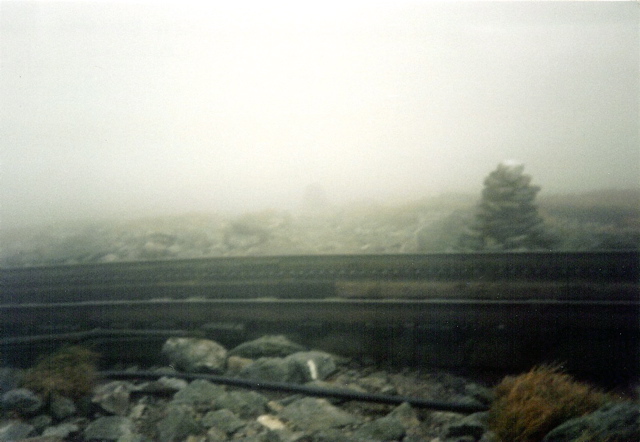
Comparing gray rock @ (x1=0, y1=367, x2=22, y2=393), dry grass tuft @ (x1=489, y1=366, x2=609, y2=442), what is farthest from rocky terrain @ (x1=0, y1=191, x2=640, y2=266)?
gray rock @ (x1=0, y1=367, x2=22, y2=393)

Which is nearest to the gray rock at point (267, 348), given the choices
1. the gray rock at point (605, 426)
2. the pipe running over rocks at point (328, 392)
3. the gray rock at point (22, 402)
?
the pipe running over rocks at point (328, 392)

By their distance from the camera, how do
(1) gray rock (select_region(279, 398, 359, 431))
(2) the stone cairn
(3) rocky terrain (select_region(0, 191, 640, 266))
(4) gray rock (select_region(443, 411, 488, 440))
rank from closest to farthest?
(4) gray rock (select_region(443, 411, 488, 440)) → (1) gray rock (select_region(279, 398, 359, 431)) → (2) the stone cairn → (3) rocky terrain (select_region(0, 191, 640, 266))

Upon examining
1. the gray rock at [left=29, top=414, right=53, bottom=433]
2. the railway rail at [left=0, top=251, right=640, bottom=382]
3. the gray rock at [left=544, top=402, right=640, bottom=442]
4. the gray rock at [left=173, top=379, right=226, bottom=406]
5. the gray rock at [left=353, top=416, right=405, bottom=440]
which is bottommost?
the gray rock at [left=29, top=414, right=53, bottom=433]

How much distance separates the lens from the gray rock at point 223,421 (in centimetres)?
330

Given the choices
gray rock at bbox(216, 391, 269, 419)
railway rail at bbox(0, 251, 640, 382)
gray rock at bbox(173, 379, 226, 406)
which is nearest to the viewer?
gray rock at bbox(216, 391, 269, 419)

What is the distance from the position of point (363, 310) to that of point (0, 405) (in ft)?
11.2

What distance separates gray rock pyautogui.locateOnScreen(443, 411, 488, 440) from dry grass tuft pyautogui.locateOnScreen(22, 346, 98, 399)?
10.4ft

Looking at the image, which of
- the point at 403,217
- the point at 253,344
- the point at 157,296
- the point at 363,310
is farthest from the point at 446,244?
the point at 157,296

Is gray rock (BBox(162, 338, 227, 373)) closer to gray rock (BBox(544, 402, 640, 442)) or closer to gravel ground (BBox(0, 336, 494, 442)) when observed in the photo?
gravel ground (BBox(0, 336, 494, 442))

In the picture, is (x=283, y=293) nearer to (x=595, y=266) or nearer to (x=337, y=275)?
(x=337, y=275)

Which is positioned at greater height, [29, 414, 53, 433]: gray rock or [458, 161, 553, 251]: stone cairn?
[458, 161, 553, 251]: stone cairn

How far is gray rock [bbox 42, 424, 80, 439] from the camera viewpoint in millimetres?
3401

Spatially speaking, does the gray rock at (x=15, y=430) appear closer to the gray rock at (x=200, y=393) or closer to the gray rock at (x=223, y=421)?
the gray rock at (x=200, y=393)

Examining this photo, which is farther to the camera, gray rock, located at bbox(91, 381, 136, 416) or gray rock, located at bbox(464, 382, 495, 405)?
gray rock, located at bbox(91, 381, 136, 416)
